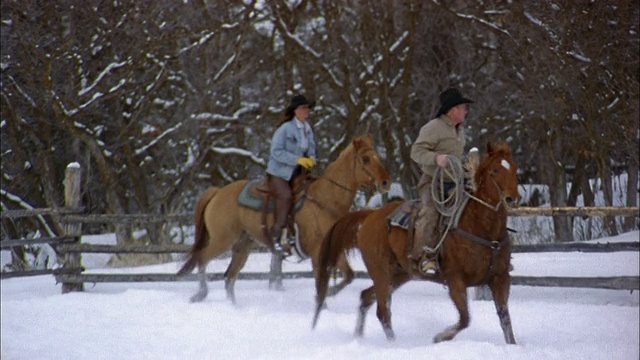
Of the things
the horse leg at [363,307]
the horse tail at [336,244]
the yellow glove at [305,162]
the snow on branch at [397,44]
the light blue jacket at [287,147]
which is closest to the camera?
the horse leg at [363,307]

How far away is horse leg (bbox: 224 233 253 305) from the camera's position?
11.4 m

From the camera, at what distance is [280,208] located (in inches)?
431

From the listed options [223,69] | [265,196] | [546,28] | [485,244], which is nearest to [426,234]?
[485,244]

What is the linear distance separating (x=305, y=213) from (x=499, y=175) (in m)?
4.10

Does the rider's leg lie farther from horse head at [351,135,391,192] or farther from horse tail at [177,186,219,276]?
horse tail at [177,186,219,276]

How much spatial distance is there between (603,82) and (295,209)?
6030 mm

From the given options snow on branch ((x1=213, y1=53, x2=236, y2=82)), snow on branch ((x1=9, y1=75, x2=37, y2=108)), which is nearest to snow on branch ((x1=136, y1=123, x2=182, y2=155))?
snow on branch ((x1=213, y1=53, x2=236, y2=82))

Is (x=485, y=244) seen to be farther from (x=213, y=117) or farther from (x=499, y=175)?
(x=213, y=117)

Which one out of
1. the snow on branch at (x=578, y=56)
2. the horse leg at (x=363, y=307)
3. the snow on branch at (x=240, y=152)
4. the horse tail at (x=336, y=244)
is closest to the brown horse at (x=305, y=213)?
the horse tail at (x=336, y=244)

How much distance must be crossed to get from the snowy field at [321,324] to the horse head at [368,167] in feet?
4.68

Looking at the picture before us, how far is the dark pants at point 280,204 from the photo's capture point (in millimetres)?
10906

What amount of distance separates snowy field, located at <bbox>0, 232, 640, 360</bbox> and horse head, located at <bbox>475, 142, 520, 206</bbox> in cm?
116

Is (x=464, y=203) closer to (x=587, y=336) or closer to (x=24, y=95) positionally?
(x=587, y=336)

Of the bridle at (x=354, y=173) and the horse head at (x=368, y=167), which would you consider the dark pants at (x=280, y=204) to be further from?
the horse head at (x=368, y=167)
